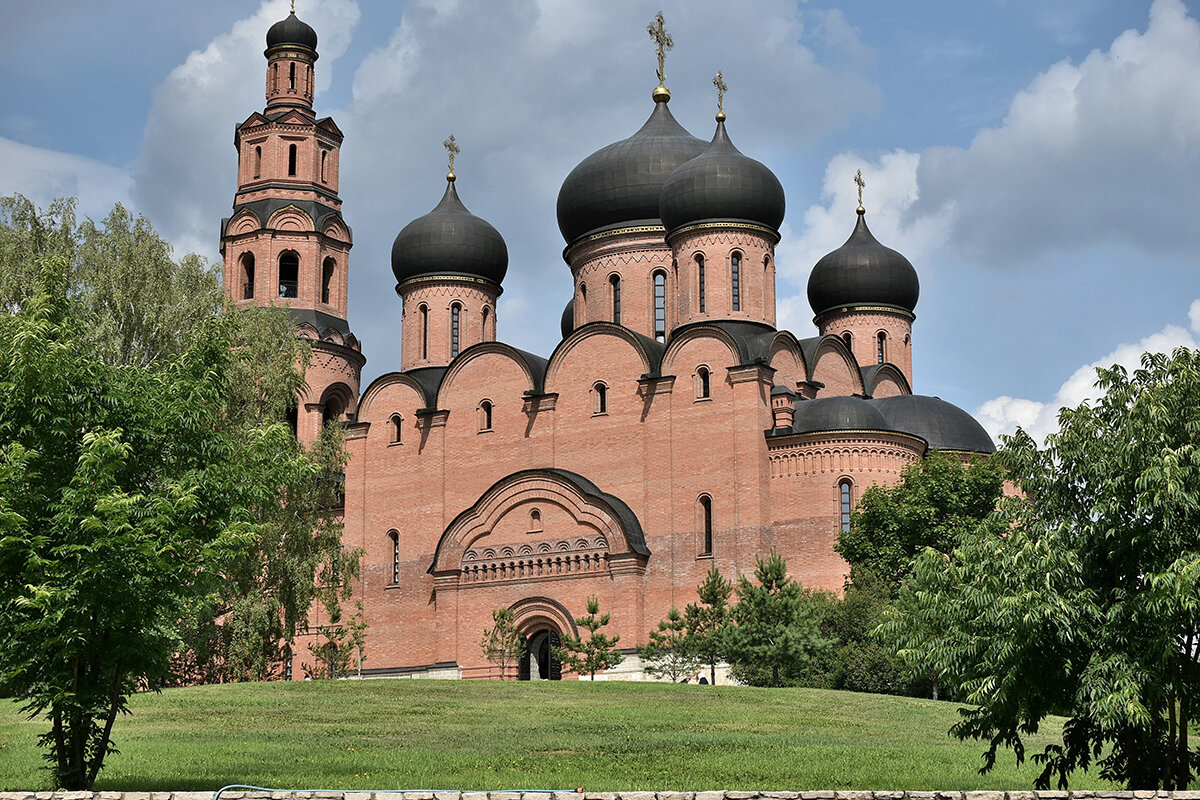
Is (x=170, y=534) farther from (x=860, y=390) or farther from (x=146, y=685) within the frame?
(x=860, y=390)

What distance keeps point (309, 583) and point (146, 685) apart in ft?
Result: 44.1

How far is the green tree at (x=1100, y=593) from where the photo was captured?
1312 centimetres

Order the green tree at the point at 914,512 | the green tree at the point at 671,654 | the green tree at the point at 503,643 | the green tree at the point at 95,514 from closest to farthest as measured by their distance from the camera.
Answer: the green tree at the point at 95,514, the green tree at the point at 671,654, the green tree at the point at 914,512, the green tree at the point at 503,643

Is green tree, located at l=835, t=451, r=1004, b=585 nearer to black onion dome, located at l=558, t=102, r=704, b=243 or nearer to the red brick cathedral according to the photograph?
the red brick cathedral

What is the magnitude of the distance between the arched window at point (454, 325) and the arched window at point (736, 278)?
889 cm

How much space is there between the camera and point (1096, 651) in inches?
533

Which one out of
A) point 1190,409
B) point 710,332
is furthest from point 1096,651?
point 710,332

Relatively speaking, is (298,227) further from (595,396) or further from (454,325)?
Result: (595,396)

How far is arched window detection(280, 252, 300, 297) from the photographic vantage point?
139ft

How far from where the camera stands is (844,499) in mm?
33625

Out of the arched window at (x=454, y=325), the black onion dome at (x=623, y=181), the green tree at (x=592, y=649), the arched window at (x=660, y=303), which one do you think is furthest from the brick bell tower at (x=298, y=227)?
the green tree at (x=592, y=649)

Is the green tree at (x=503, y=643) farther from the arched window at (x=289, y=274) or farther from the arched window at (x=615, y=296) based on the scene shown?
the arched window at (x=289, y=274)

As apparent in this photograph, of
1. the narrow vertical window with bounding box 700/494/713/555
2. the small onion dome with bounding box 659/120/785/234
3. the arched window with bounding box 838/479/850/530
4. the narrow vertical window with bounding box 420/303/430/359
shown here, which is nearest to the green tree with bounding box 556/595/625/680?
the narrow vertical window with bounding box 700/494/713/555

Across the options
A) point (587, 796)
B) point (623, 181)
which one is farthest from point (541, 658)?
point (587, 796)
